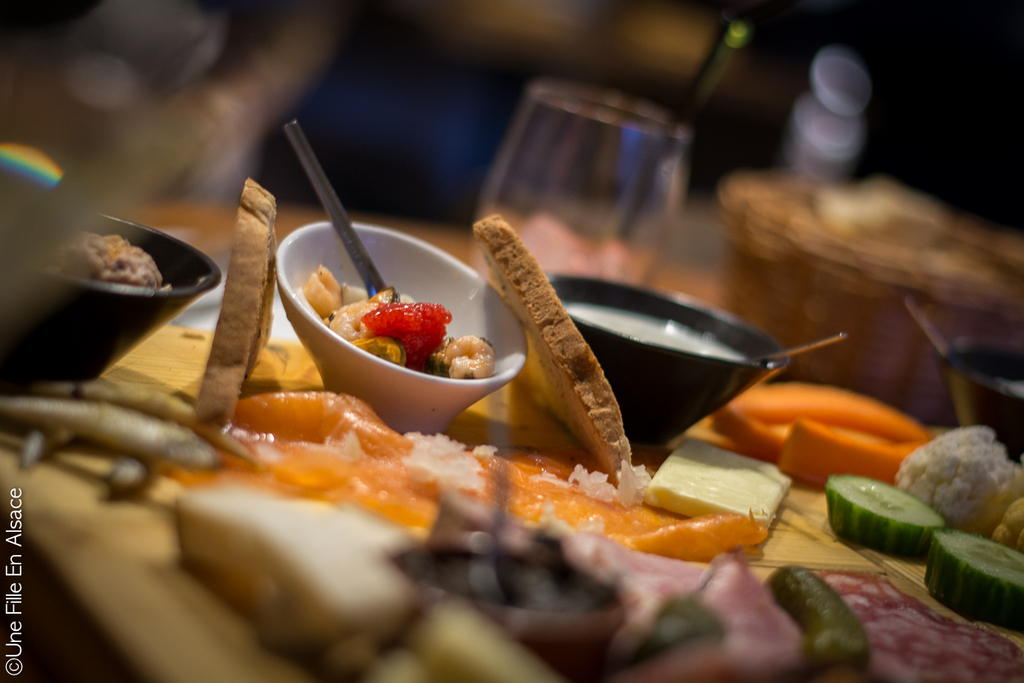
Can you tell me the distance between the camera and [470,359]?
1548mm

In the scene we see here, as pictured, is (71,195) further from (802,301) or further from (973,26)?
(973,26)

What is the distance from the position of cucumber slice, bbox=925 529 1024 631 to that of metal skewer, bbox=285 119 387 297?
1.29m

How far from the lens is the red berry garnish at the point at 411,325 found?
4.84 feet

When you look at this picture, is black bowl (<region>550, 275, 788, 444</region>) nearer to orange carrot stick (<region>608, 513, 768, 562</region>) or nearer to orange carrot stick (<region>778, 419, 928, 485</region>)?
orange carrot stick (<region>778, 419, 928, 485</region>)

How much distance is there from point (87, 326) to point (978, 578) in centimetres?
166

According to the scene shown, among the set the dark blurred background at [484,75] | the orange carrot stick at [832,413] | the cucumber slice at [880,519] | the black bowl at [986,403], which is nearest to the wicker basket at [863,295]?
the black bowl at [986,403]

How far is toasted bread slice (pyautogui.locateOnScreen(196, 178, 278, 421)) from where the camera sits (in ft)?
4.24

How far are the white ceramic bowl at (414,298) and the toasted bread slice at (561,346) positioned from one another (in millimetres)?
91

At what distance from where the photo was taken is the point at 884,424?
220 centimetres

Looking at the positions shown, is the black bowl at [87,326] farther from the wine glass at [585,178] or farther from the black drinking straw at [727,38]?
the black drinking straw at [727,38]

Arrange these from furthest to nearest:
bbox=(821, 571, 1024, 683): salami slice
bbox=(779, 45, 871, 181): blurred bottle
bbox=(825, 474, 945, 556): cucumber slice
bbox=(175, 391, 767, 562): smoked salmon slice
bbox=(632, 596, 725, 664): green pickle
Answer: bbox=(779, 45, 871, 181): blurred bottle → bbox=(825, 474, 945, 556): cucumber slice → bbox=(175, 391, 767, 562): smoked salmon slice → bbox=(821, 571, 1024, 683): salami slice → bbox=(632, 596, 725, 664): green pickle

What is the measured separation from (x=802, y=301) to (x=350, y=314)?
2020 mm

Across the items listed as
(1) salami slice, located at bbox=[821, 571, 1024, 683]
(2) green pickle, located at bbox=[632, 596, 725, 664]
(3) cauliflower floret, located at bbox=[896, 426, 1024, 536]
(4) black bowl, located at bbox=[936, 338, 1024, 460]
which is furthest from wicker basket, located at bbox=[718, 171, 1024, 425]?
(2) green pickle, located at bbox=[632, 596, 725, 664]

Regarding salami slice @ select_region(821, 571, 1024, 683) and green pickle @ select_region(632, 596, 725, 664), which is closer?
green pickle @ select_region(632, 596, 725, 664)
